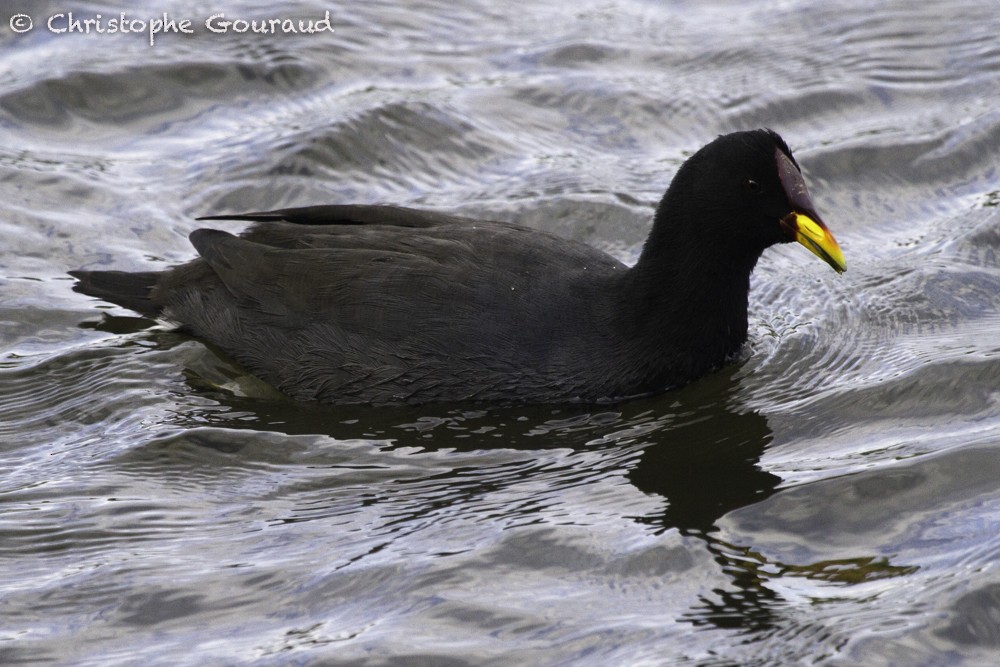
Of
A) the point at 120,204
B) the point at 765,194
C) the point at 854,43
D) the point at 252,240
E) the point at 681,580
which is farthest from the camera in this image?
the point at 854,43

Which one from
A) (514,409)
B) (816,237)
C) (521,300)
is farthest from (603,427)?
(816,237)

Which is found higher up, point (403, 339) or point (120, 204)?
point (120, 204)

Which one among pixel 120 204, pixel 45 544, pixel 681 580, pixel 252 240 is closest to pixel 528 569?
pixel 681 580

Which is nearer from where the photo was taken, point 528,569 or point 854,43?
point 528,569

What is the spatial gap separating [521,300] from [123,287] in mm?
2143

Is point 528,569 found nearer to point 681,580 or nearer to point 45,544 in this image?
point 681,580

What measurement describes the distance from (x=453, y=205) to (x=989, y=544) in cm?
408

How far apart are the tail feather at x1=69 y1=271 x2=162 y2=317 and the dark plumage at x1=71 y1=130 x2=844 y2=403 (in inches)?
24.8

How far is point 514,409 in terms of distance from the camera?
619 centimetres

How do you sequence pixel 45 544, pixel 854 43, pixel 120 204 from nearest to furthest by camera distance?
1. pixel 45 544
2. pixel 120 204
3. pixel 854 43

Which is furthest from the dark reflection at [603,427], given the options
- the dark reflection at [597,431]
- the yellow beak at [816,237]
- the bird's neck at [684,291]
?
the yellow beak at [816,237]

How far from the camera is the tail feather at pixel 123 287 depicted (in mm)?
6977

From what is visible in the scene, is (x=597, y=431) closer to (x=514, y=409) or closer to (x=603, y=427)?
(x=603, y=427)

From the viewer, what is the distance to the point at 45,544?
5.30m
